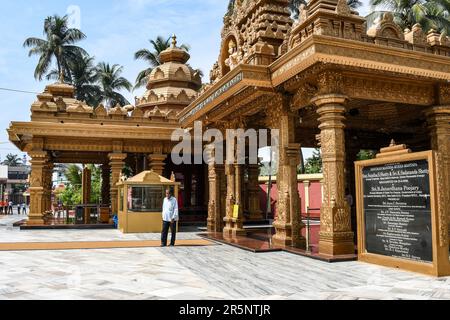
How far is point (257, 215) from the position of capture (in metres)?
17.9

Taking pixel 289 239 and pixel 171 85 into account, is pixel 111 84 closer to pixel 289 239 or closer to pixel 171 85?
pixel 171 85

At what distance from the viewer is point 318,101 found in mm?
7953

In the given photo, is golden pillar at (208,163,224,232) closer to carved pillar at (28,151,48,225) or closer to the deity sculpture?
the deity sculpture

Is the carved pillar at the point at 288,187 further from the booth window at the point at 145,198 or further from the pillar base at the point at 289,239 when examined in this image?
the booth window at the point at 145,198

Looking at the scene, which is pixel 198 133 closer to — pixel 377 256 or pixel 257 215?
pixel 257 215

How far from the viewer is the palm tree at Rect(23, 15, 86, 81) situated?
35.2 m

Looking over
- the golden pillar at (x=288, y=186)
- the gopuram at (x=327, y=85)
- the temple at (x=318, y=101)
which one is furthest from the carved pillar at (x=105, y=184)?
the golden pillar at (x=288, y=186)

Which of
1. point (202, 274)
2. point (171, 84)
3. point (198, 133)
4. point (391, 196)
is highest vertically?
point (171, 84)

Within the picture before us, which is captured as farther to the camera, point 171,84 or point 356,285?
point 171,84

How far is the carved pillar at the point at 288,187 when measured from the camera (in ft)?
30.3

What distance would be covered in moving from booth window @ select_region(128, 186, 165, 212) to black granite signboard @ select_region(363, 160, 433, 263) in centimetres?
833

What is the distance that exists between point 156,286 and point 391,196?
402 cm
